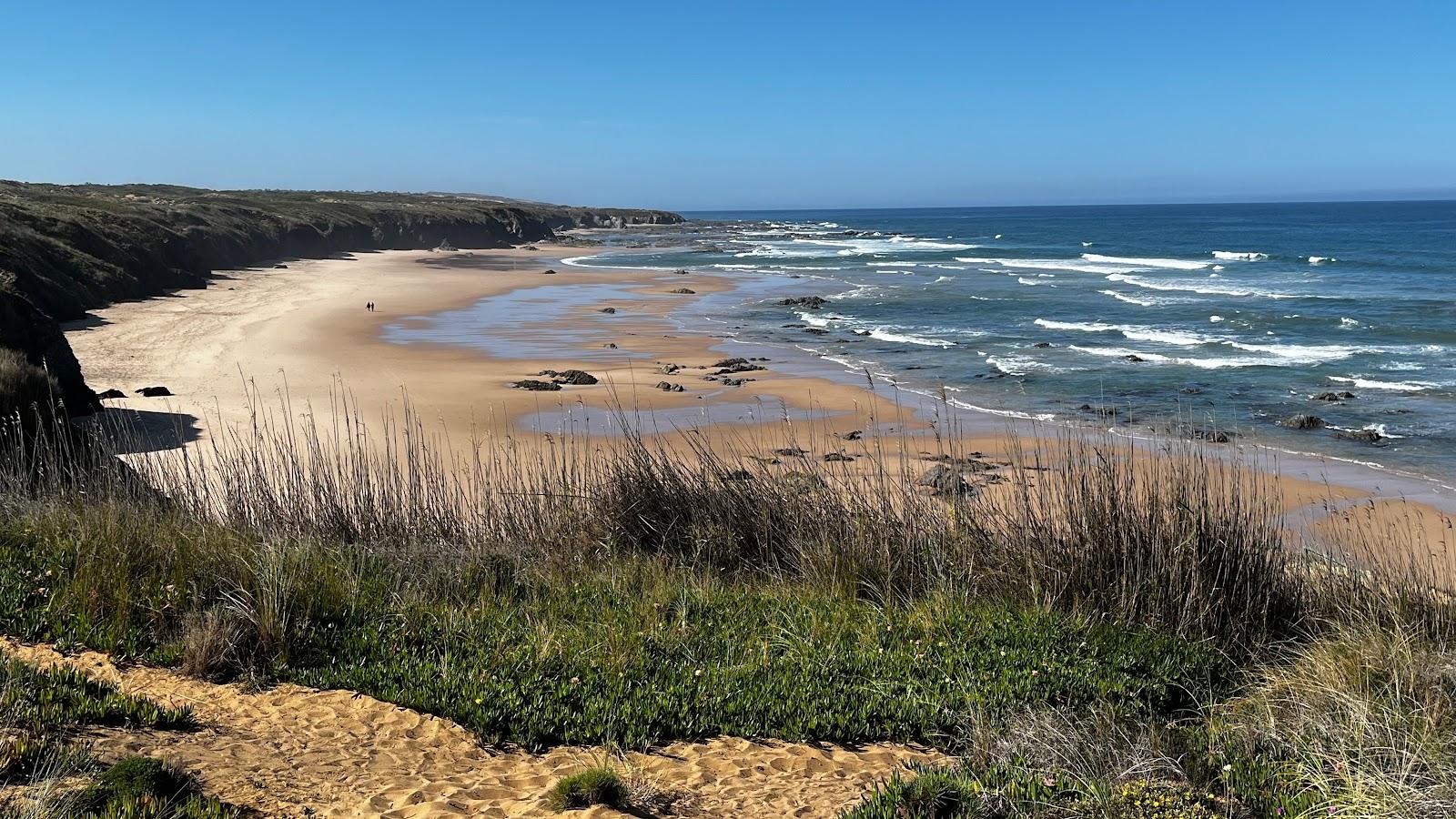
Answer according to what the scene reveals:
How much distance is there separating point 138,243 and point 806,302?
24184 millimetres

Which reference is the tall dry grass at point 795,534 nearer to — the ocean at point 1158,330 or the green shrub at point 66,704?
the green shrub at point 66,704

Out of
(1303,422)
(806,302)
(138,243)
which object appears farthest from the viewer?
(138,243)

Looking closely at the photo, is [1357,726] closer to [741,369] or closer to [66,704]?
[66,704]

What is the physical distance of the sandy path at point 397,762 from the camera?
416cm

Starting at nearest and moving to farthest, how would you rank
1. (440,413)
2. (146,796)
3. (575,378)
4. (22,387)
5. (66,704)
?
1. (146,796)
2. (66,704)
3. (22,387)
4. (440,413)
5. (575,378)

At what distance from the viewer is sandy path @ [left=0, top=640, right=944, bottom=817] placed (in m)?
4.16

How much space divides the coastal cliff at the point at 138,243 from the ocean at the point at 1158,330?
12.6 metres

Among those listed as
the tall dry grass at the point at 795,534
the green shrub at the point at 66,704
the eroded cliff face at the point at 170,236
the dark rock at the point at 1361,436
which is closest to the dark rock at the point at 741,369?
the dark rock at the point at 1361,436

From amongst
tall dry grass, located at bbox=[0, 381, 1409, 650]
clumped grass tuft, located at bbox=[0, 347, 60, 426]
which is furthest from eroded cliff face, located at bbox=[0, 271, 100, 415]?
tall dry grass, located at bbox=[0, 381, 1409, 650]

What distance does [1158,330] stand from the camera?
30500 millimetres

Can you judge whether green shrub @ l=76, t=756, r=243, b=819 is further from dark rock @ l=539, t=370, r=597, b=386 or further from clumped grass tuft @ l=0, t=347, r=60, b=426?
dark rock @ l=539, t=370, r=597, b=386

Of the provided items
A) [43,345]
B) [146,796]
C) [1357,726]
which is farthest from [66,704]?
[43,345]

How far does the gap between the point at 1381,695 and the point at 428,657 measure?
4.63 m

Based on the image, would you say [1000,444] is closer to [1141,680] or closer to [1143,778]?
[1141,680]
